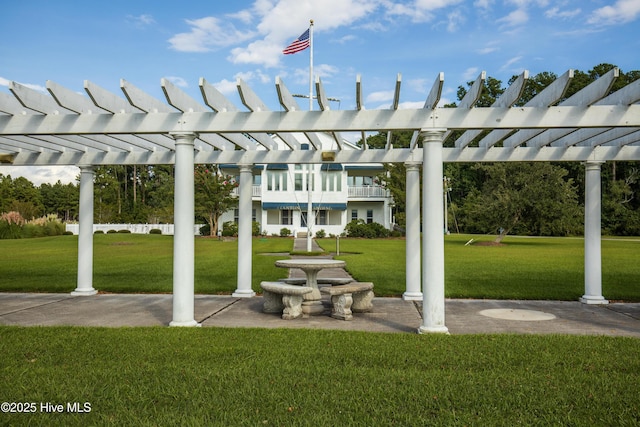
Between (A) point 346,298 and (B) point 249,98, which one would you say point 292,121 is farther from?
(A) point 346,298

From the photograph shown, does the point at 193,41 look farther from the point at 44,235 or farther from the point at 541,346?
the point at 44,235

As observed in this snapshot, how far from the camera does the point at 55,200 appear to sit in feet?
249

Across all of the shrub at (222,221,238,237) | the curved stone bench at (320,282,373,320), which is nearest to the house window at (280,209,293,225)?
the shrub at (222,221,238,237)

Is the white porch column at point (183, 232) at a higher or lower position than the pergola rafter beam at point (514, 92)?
lower

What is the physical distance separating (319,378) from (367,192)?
39419 millimetres

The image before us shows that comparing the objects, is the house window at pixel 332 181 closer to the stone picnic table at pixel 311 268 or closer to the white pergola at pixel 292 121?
the white pergola at pixel 292 121

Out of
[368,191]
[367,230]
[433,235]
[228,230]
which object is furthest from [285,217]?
[433,235]

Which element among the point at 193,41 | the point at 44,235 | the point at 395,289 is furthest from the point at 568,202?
the point at 44,235

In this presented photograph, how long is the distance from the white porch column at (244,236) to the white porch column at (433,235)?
15.8 feet

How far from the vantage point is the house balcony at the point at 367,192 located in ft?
144

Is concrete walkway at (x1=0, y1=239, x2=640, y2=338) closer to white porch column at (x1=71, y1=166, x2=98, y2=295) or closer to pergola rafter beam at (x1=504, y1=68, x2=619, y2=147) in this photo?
white porch column at (x1=71, y1=166, x2=98, y2=295)

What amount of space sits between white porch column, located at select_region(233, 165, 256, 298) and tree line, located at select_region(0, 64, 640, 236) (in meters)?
6.82

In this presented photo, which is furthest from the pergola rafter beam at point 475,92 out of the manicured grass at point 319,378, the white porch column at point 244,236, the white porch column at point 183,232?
the white porch column at point 244,236

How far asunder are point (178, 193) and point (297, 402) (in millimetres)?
4138
